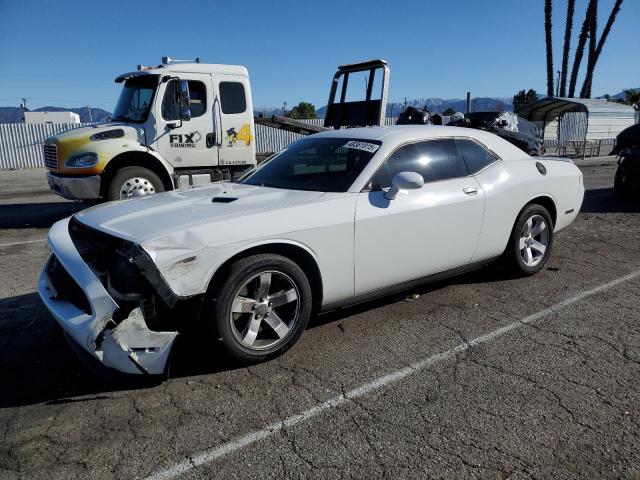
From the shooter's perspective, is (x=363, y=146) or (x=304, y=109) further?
(x=304, y=109)

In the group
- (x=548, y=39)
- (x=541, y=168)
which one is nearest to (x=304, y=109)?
(x=548, y=39)

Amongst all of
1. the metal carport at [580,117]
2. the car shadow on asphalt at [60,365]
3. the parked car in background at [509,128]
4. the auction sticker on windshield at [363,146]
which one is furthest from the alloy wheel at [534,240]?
the metal carport at [580,117]

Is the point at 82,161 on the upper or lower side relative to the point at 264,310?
upper

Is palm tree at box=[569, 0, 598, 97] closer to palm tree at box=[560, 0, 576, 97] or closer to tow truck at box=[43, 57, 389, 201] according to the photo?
palm tree at box=[560, 0, 576, 97]

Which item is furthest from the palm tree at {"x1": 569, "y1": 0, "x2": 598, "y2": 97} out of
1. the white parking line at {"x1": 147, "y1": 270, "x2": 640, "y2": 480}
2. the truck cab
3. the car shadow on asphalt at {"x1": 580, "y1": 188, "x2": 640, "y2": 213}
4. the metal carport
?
the white parking line at {"x1": 147, "y1": 270, "x2": 640, "y2": 480}

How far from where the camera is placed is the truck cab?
794 cm

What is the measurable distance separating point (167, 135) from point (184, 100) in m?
0.66

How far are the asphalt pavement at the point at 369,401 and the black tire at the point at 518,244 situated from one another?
1.54ft

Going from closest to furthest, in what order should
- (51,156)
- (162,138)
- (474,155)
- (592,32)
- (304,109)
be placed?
(474,155) < (51,156) < (162,138) < (592,32) < (304,109)

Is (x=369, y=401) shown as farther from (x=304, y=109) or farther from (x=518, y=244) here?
(x=304, y=109)

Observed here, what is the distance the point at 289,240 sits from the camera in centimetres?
318

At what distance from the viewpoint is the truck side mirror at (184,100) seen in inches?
330

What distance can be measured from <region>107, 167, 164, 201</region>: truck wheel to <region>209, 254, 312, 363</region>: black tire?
5.44 meters

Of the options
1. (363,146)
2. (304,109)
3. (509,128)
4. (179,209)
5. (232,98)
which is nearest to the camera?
(179,209)
